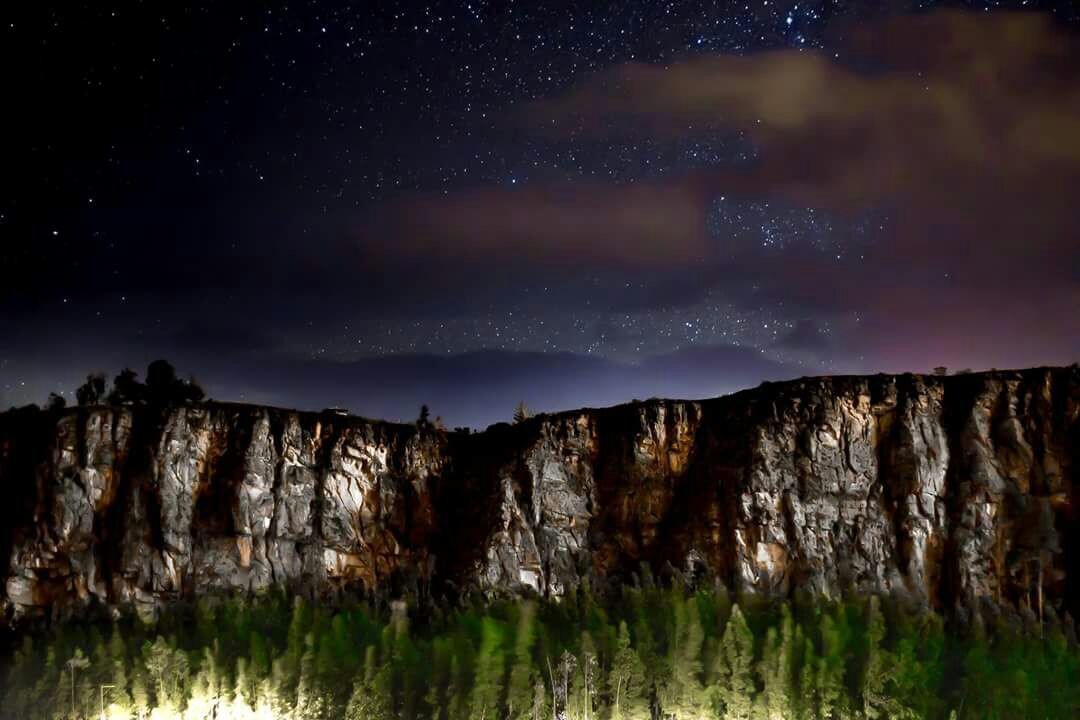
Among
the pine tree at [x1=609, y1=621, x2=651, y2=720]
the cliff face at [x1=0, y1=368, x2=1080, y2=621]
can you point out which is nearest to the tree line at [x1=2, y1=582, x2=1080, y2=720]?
the pine tree at [x1=609, y1=621, x2=651, y2=720]

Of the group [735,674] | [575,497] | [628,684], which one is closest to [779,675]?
[735,674]

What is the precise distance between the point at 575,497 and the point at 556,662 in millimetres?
8458

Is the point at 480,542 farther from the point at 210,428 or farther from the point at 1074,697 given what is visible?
the point at 1074,697

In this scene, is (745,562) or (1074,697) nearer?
(1074,697)

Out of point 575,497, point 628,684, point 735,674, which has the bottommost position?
point 628,684

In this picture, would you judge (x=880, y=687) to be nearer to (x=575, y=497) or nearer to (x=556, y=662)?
(x=556, y=662)

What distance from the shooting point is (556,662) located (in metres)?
26.7

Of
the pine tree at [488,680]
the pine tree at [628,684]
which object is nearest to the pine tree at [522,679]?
the pine tree at [488,680]

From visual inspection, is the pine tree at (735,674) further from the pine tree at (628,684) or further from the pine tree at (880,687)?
the pine tree at (880,687)

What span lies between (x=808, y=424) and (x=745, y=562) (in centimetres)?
440

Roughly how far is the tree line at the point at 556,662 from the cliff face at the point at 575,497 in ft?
5.29

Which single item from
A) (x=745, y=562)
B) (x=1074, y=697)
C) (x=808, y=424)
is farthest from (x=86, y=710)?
(x=1074, y=697)

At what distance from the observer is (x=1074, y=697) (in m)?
22.7

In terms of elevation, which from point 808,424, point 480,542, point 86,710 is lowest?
point 86,710
